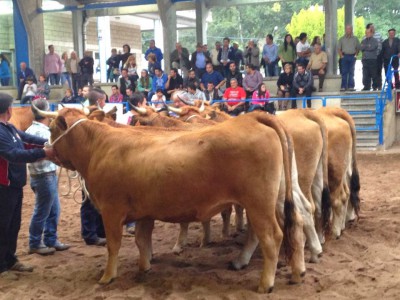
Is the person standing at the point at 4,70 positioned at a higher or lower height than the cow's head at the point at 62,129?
higher

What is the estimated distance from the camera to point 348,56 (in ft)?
60.4

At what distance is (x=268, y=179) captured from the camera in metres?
5.59

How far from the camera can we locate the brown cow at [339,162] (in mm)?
7789

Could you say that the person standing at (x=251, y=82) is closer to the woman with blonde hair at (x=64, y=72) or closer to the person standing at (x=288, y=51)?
the person standing at (x=288, y=51)

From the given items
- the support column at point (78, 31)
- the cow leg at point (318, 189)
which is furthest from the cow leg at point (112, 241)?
the support column at point (78, 31)

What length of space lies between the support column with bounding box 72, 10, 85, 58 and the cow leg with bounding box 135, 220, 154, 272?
63.1 feet

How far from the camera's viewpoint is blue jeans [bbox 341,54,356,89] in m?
18.5

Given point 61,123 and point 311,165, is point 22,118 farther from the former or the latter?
point 311,165

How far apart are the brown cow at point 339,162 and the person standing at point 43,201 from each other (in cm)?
347

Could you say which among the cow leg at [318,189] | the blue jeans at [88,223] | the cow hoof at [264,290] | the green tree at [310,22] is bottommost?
the cow hoof at [264,290]

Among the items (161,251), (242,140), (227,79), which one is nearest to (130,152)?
(242,140)

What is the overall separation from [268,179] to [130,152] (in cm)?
146

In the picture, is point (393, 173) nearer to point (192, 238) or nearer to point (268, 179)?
point (192, 238)

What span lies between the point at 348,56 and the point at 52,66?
36.7 ft
